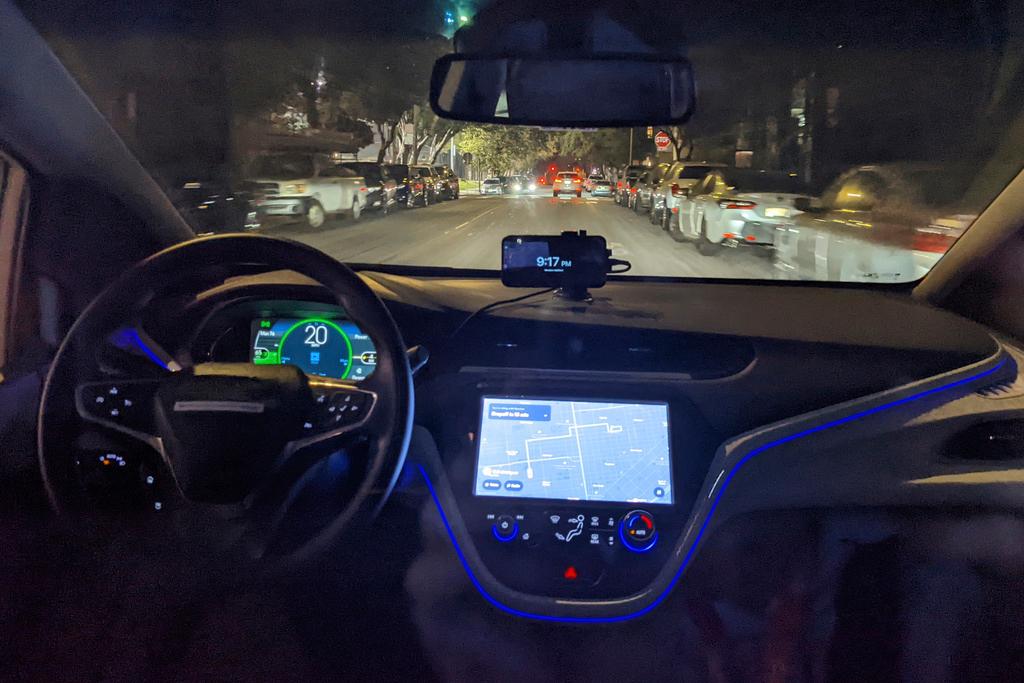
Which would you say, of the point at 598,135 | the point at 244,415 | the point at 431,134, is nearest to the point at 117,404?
the point at 244,415

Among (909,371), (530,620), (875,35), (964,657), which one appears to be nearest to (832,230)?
(875,35)

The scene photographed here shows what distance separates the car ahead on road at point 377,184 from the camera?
4.68 metres

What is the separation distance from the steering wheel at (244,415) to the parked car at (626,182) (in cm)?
239

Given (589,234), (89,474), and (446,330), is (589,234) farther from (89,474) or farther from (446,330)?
(89,474)

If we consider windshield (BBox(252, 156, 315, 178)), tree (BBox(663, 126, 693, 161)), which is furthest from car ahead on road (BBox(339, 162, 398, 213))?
tree (BBox(663, 126, 693, 161))

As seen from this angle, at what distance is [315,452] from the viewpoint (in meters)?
2.55

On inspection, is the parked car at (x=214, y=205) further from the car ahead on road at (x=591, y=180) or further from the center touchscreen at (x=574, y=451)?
the car ahead on road at (x=591, y=180)

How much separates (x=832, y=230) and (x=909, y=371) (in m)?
1.51

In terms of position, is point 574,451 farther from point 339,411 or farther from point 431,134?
point 431,134

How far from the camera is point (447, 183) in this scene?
513 cm

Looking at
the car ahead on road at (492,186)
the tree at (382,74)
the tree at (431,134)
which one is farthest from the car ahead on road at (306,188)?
the car ahead on road at (492,186)

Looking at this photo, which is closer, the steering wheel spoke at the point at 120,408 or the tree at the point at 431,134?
the steering wheel spoke at the point at 120,408

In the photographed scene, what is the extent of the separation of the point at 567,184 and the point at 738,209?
4.20 ft

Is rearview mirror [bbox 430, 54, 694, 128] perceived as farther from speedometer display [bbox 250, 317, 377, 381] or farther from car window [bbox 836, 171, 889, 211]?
car window [bbox 836, 171, 889, 211]
